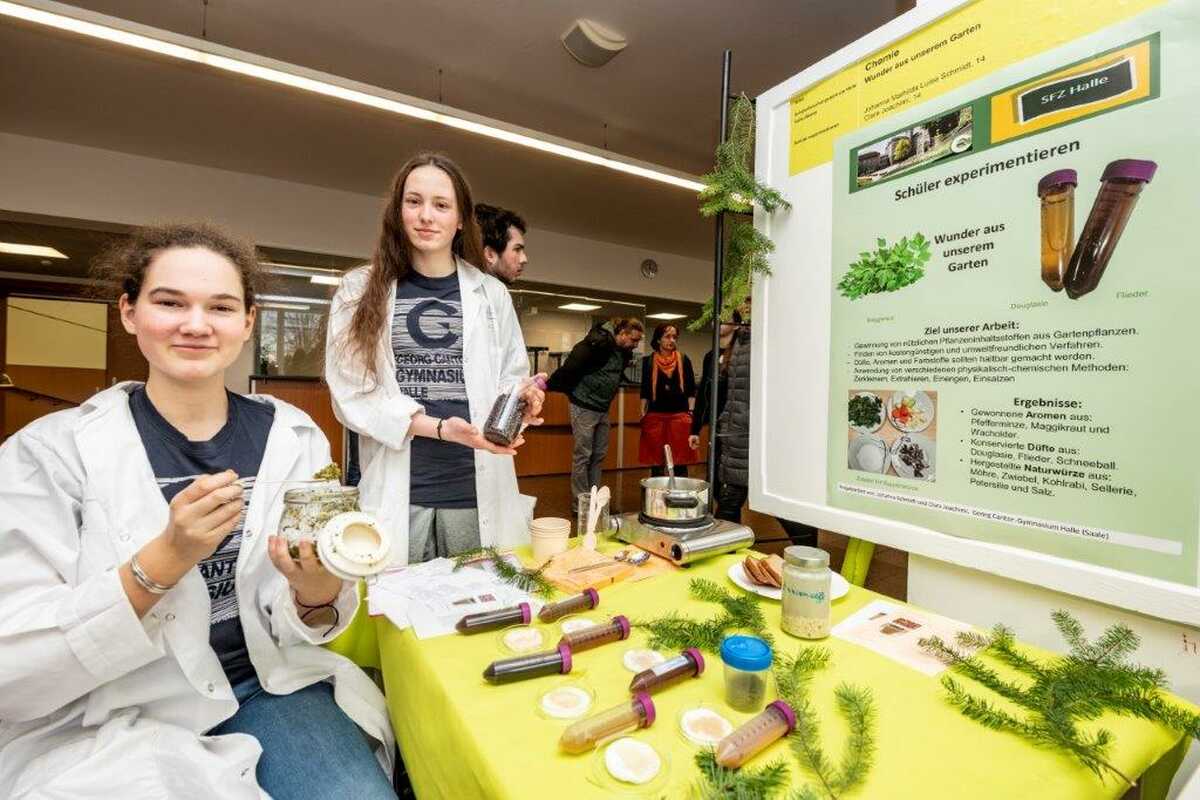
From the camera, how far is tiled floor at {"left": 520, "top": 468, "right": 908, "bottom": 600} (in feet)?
8.60

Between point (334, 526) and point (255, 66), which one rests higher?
point (255, 66)

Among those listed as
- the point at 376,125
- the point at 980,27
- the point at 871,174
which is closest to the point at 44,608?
the point at 871,174

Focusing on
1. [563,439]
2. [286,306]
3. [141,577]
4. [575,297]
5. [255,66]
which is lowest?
[563,439]

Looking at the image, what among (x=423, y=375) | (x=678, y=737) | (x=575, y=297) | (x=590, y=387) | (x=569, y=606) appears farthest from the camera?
(x=575, y=297)

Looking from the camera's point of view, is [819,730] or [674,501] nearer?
[819,730]

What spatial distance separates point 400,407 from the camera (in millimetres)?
1360

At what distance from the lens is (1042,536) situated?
95 cm

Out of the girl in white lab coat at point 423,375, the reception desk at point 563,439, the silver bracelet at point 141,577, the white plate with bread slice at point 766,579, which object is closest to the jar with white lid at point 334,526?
the silver bracelet at point 141,577

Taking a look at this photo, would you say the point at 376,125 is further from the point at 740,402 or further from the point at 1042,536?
the point at 1042,536

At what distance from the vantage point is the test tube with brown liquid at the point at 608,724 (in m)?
0.61

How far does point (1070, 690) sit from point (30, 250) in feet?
31.5

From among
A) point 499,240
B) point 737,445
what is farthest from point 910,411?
point 737,445

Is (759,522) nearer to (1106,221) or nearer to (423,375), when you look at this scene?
(423,375)

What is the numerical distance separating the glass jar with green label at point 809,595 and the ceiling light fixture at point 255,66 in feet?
A: 12.1
